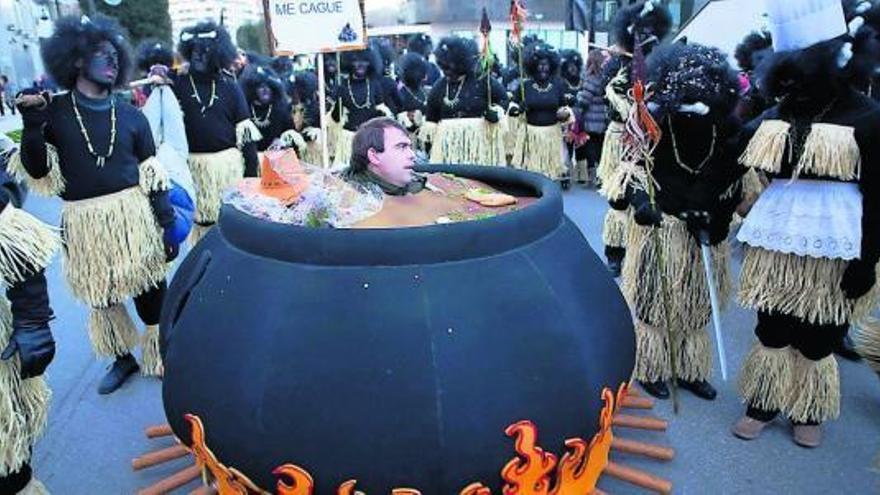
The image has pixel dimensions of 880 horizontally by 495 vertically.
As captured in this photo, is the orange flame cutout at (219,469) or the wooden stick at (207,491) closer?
the orange flame cutout at (219,469)

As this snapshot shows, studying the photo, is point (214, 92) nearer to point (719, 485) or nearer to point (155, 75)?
point (155, 75)

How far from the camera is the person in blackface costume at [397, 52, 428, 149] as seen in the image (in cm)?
741

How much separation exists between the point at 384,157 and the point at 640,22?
10.1 feet

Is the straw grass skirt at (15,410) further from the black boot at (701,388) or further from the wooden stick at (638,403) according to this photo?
the black boot at (701,388)

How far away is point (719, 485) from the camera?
8.13 ft

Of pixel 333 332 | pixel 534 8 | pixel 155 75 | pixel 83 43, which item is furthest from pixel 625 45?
pixel 534 8

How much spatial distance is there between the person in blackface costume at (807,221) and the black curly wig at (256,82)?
4.32 m

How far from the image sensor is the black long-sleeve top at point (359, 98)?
6391 mm

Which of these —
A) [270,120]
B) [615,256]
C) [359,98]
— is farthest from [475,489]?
[359,98]

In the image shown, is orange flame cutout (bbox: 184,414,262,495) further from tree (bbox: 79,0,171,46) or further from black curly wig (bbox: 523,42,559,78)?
tree (bbox: 79,0,171,46)

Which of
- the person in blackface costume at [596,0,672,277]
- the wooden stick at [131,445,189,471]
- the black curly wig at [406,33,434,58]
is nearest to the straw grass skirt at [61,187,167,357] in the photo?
the wooden stick at [131,445,189,471]

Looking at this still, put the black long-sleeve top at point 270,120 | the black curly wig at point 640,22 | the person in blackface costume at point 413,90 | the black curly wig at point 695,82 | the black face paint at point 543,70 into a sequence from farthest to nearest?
the person in blackface costume at point 413,90 < the black face paint at point 543,70 < the black long-sleeve top at point 270,120 < the black curly wig at point 640,22 < the black curly wig at point 695,82

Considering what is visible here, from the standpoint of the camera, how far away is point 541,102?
265 inches

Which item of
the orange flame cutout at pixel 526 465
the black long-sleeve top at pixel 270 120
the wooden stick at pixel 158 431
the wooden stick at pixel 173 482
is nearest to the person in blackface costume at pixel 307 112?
the black long-sleeve top at pixel 270 120
